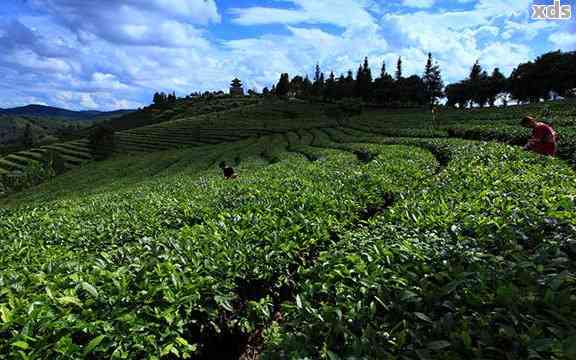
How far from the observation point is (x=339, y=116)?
83.8 m

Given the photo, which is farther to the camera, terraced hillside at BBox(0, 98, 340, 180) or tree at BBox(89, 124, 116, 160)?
tree at BBox(89, 124, 116, 160)

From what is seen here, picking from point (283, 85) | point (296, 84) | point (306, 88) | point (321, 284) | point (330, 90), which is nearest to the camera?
point (321, 284)

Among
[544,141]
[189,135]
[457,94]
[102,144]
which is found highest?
[457,94]

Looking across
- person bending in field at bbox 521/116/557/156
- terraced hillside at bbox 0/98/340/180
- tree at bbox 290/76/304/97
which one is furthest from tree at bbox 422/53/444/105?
person bending in field at bbox 521/116/557/156

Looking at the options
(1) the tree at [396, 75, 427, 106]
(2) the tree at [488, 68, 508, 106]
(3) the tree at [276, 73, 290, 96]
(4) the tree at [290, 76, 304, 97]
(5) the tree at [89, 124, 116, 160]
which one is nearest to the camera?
(5) the tree at [89, 124, 116, 160]

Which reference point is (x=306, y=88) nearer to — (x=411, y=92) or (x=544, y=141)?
(x=411, y=92)

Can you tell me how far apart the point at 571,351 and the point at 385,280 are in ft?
5.26

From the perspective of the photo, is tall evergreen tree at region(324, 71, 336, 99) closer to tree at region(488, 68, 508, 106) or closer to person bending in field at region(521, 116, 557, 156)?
tree at region(488, 68, 508, 106)

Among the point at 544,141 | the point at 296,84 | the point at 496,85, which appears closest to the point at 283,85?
the point at 296,84

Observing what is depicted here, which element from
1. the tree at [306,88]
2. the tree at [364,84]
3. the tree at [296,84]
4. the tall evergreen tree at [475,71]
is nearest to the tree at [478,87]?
the tall evergreen tree at [475,71]

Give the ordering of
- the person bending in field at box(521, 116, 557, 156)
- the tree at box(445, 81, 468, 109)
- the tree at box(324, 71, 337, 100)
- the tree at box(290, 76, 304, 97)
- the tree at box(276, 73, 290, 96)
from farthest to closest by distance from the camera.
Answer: the tree at box(290, 76, 304, 97) → the tree at box(276, 73, 290, 96) → the tree at box(324, 71, 337, 100) → the tree at box(445, 81, 468, 109) → the person bending in field at box(521, 116, 557, 156)

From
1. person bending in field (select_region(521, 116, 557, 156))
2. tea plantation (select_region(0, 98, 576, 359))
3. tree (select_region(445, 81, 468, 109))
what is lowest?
tea plantation (select_region(0, 98, 576, 359))

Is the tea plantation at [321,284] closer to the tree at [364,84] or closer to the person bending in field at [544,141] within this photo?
the person bending in field at [544,141]

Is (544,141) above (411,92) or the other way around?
the other way around
